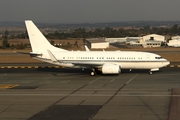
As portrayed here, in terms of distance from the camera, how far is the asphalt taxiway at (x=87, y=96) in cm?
2251

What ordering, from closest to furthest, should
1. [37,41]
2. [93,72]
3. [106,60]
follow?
1. [106,60]
2. [93,72]
3. [37,41]

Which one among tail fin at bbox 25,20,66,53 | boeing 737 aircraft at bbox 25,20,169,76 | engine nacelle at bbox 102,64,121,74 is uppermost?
tail fin at bbox 25,20,66,53

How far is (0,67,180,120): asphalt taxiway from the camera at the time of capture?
886 inches

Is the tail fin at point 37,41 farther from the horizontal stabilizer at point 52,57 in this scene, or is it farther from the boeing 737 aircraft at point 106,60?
the horizontal stabilizer at point 52,57

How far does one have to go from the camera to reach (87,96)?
28922mm

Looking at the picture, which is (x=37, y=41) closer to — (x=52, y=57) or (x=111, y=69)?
(x=52, y=57)

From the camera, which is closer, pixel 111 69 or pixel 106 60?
pixel 111 69

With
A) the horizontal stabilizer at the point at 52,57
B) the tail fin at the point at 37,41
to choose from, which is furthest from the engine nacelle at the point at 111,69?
the tail fin at the point at 37,41

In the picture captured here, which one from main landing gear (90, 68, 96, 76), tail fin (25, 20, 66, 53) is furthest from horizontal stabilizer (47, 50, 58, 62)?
main landing gear (90, 68, 96, 76)

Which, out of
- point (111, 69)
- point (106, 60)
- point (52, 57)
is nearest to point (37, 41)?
point (52, 57)

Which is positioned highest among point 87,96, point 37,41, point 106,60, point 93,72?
point 37,41

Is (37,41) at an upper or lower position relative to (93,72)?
upper

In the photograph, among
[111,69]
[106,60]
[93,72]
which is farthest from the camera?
[93,72]

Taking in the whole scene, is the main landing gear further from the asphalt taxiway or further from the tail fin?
the tail fin
